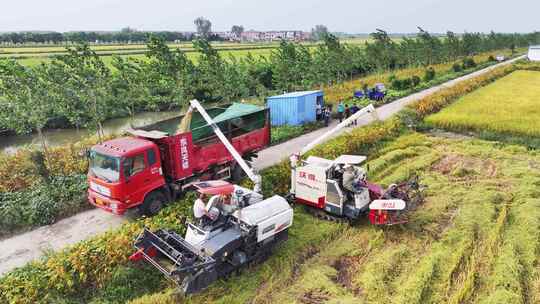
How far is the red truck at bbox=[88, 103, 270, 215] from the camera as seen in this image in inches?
432

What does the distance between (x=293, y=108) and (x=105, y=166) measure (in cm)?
1332

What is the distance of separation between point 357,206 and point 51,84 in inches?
574

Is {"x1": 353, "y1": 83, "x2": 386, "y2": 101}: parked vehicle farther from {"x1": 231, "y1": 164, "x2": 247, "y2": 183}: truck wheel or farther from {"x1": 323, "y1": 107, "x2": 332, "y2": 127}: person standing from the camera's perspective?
{"x1": 231, "y1": 164, "x2": 247, "y2": 183}: truck wheel

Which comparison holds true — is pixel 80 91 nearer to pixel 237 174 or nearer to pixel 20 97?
pixel 20 97

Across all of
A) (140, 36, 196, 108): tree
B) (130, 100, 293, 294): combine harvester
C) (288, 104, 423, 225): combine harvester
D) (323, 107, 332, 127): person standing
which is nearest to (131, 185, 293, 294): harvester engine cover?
(130, 100, 293, 294): combine harvester

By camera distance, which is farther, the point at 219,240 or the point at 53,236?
the point at 53,236

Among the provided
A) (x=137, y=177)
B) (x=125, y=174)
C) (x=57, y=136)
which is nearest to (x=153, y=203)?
(x=137, y=177)

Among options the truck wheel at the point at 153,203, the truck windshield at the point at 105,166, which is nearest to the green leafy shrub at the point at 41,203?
the truck windshield at the point at 105,166

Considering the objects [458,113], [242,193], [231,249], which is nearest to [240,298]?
[231,249]

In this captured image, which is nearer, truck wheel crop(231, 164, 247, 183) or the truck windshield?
the truck windshield

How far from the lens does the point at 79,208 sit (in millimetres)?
12695

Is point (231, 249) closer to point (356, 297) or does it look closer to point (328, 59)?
point (356, 297)

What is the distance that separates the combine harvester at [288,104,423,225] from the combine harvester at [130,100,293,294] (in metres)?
2.00

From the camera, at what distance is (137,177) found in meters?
11.2
